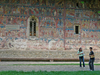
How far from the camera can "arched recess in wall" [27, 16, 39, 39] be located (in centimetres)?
1541

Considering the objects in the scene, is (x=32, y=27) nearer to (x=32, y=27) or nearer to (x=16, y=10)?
(x=32, y=27)

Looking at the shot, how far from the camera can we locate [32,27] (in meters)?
15.6

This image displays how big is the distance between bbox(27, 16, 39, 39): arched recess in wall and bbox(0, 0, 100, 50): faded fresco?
3.7 inches

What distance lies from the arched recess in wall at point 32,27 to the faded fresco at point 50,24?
94 mm

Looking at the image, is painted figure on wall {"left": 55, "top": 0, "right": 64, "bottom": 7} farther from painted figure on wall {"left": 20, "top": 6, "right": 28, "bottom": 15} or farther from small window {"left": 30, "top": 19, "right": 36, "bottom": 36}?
painted figure on wall {"left": 20, "top": 6, "right": 28, "bottom": 15}

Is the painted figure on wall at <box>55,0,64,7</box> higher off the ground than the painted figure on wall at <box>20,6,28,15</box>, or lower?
higher

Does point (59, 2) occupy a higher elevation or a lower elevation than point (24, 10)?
higher

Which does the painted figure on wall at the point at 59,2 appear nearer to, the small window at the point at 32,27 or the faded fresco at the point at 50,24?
the faded fresco at the point at 50,24

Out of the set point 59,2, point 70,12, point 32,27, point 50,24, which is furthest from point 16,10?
point 70,12

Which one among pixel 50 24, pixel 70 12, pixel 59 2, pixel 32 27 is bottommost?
pixel 32 27

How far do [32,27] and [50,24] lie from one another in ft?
5.63

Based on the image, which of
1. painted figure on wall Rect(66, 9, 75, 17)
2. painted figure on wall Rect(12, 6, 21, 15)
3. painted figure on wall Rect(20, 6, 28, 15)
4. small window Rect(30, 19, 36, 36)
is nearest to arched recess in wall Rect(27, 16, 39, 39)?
small window Rect(30, 19, 36, 36)

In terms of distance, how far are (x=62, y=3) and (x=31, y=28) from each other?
3815 mm

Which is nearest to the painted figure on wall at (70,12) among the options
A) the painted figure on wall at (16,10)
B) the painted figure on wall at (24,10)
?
the painted figure on wall at (24,10)
